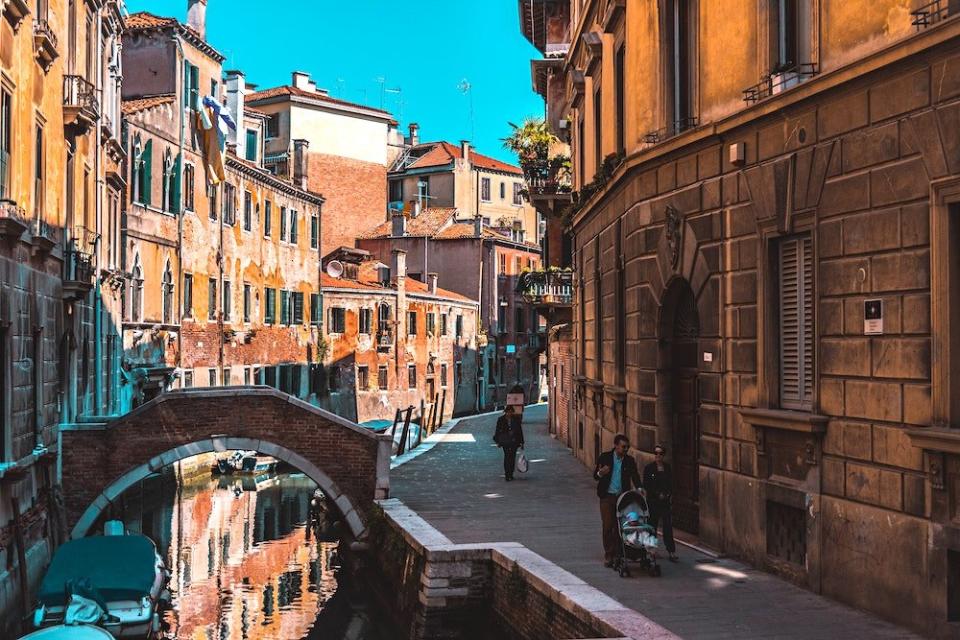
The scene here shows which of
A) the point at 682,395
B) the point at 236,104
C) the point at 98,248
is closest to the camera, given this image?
the point at 682,395

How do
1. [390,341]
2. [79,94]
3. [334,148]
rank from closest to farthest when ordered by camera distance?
1. [79,94]
2. [390,341]
3. [334,148]

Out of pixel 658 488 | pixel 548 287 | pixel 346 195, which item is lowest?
pixel 658 488

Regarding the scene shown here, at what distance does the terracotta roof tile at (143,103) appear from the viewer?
2909cm

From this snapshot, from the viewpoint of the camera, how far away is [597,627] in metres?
9.54

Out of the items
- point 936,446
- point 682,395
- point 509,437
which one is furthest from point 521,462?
point 936,446

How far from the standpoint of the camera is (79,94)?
19719mm

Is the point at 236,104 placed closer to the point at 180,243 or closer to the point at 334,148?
the point at 180,243

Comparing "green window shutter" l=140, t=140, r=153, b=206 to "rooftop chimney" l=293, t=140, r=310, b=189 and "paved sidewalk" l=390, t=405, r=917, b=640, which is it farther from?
"rooftop chimney" l=293, t=140, r=310, b=189

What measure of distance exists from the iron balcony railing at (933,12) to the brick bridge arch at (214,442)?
39.1ft

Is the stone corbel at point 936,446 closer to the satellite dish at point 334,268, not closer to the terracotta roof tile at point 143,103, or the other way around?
the terracotta roof tile at point 143,103

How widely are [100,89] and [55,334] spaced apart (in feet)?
22.3

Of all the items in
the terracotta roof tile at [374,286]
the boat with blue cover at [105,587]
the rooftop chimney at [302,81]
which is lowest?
the boat with blue cover at [105,587]

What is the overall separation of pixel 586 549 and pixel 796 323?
3744 millimetres

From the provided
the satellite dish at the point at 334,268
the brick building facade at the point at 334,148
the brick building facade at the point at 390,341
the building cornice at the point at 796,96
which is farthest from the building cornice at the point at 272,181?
the building cornice at the point at 796,96
